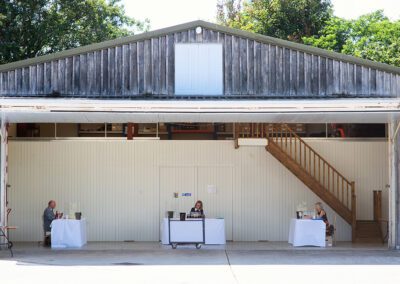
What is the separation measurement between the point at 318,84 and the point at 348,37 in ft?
70.7

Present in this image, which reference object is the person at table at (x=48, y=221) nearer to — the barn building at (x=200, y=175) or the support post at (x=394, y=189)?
the barn building at (x=200, y=175)

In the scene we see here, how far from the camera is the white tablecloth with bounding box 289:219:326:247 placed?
735 inches

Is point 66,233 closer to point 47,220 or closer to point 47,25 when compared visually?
point 47,220

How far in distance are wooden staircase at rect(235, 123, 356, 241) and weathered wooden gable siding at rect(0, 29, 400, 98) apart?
2.86 metres

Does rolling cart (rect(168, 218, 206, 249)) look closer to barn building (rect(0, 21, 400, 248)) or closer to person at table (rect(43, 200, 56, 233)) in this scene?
barn building (rect(0, 21, 400, 248))

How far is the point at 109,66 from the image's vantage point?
58.4 feet

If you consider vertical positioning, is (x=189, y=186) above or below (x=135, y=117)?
below

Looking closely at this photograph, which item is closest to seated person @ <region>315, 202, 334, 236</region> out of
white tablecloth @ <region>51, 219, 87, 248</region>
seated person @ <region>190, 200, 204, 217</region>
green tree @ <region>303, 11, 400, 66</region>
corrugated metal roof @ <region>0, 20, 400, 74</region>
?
seated person @ <region>190, 200, 204, 217</region>

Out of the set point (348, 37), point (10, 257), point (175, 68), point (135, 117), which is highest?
point (348, 37)

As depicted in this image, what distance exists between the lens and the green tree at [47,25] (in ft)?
107

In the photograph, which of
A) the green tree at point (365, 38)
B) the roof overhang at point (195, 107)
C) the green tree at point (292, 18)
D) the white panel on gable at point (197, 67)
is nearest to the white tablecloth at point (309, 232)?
the roof overhang at point (195, 107)

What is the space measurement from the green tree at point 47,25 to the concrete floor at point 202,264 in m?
15.5
